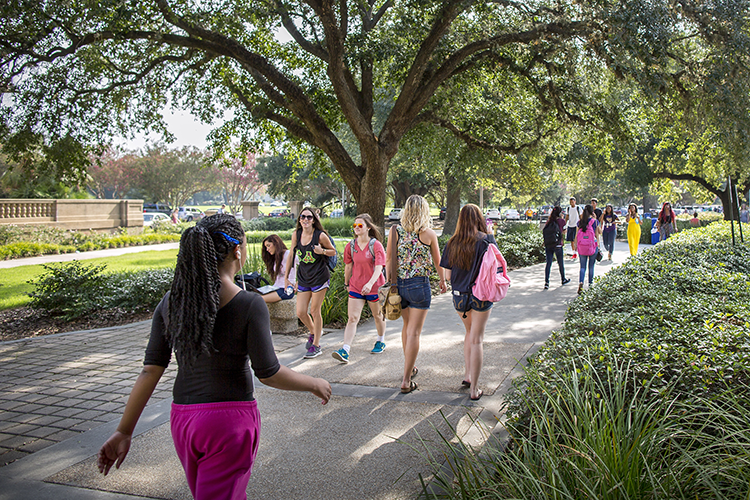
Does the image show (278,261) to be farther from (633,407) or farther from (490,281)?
(633,407)

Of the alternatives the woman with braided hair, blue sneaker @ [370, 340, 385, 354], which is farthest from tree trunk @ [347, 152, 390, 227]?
the woman with braided hair

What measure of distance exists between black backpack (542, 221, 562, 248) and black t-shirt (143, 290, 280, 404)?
10294 mm

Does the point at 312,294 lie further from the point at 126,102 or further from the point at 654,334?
the point at 126,102

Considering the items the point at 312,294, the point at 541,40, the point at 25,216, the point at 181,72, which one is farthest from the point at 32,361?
the point at 25,216

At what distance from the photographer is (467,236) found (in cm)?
541

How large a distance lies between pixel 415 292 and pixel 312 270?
1857mm

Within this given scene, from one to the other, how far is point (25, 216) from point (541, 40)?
81.3 feet

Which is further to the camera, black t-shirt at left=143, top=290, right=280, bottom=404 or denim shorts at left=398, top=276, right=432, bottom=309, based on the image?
denim shorts at left=398, top=276, right=432, bottom=309

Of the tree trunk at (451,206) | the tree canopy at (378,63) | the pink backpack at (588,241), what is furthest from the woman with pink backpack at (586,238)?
the tree trunk at (451,206)

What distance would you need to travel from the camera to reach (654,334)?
166 inches

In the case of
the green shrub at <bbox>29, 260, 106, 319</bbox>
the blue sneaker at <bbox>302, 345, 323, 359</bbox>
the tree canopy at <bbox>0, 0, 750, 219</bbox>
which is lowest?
the blue sneaker at <bbox>302, 345, 323, 359</bbox>

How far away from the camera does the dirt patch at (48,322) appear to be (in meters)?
9.02

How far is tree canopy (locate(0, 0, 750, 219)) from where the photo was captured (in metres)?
9.62

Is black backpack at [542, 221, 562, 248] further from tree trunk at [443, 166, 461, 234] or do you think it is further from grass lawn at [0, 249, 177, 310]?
tree trunk at [443, 166, 461, 234]
